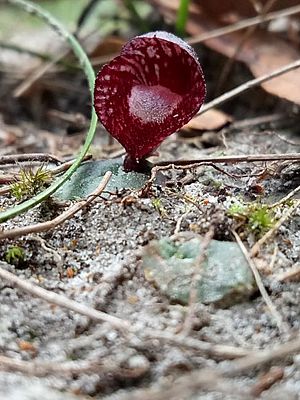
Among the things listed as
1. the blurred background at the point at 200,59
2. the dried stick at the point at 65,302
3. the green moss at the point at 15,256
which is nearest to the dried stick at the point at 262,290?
the dried stick at the point at 65,302

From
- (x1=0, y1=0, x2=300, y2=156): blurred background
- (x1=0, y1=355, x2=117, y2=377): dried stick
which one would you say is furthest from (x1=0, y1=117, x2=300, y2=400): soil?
(x1=0, y1=0, x2=300, y2=156): blurred background

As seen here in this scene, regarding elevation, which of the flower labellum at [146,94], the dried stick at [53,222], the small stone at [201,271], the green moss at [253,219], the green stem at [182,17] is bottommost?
the small stone at [201,271]

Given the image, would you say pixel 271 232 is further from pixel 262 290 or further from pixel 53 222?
pixel 53 222

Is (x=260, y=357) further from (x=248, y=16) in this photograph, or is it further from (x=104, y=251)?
(x=248, y=16)

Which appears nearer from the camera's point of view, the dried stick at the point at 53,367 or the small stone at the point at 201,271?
the dried stick at the point at 53,367

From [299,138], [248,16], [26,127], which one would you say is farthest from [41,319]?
[248,16]

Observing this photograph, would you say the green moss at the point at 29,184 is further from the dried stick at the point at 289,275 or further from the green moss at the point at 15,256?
the dried stick at the point at 289,275

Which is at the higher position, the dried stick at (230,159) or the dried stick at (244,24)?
the dried stick at (244,24)

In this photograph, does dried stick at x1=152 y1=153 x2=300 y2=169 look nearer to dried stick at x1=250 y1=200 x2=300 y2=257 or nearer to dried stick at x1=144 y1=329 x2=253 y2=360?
dried stick at x1=250 y1=200 x2=300 y2=257
